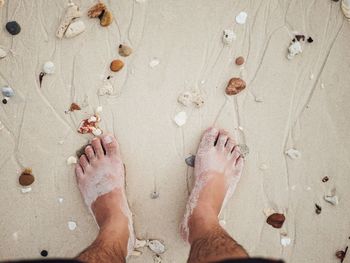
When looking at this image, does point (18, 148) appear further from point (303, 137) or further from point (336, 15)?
point (336, 15)

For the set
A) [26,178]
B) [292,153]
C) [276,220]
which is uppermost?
[292,153]

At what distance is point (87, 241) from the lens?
238cm

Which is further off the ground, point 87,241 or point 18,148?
point 18,148

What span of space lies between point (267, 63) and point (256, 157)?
545 millimetres

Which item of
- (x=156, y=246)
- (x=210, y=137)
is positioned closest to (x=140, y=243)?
(x=156, y=246)

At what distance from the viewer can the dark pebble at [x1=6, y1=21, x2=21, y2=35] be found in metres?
2.32

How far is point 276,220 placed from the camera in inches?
93.6

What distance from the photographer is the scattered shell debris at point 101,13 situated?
7.66 ft

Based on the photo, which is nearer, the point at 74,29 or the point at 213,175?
the point at 74,29

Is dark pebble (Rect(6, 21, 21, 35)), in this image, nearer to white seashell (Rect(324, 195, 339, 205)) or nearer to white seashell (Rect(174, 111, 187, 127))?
white seashell (Rect(174, 111, 187, 127))

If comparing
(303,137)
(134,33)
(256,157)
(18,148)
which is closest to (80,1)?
(134,33)

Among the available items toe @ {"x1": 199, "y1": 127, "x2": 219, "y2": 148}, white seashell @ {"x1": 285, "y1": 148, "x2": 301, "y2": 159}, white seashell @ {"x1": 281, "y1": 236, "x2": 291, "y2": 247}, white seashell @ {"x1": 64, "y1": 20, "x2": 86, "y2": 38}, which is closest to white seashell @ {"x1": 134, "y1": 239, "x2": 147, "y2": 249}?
toe @ {"x1": 199, "y1": 127, "x2": 219, "y2": 148}

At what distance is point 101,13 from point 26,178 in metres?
1.01

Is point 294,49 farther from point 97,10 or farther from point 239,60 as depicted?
point 97,10
